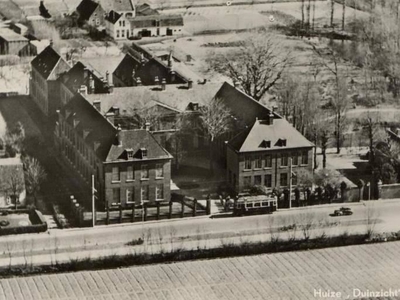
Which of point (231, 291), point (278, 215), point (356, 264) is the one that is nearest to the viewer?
point (231, 291)

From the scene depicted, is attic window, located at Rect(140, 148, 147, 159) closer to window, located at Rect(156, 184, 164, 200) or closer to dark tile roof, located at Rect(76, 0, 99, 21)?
window, located at Rect(156, 184, 164, 200)

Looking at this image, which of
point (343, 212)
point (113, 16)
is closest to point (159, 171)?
point (113, 16)

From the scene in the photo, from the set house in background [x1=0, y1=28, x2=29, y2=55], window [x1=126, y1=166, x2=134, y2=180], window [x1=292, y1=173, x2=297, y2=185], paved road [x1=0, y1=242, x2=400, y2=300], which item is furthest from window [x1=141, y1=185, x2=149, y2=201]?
house in background [x1=0, y1=28, x2=29, y2=55]

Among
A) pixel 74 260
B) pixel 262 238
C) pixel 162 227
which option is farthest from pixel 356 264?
pixel 74 260

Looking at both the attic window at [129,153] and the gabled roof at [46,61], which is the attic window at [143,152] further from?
the gabled roof at [46,61]

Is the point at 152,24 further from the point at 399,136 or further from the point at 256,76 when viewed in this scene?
the point at 399,136

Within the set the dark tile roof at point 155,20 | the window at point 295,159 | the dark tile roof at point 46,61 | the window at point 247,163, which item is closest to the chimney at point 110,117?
the dark tile roof at point 46,61

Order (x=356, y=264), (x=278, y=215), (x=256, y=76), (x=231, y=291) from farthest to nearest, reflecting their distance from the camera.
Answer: (x=256, y=76)
(x=278, y=215)
(x=356, y=264)
(x=231, y=291)
